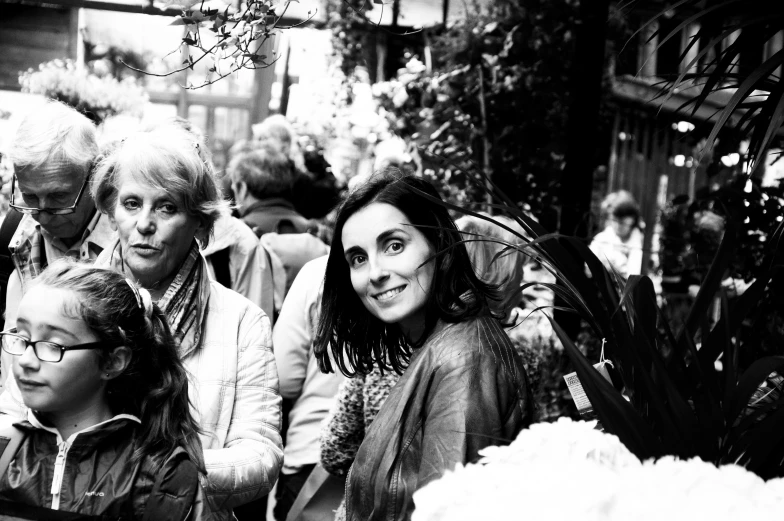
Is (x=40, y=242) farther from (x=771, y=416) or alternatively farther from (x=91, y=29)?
Result: (x=91, y=29)

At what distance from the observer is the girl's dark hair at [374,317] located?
6.41ft

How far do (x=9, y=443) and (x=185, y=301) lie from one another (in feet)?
1.96

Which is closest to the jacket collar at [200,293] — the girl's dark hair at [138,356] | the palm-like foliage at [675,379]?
the girl's dark hair at [138,356]

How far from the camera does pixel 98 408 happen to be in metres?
2.04

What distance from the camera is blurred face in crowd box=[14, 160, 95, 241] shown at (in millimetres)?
2809

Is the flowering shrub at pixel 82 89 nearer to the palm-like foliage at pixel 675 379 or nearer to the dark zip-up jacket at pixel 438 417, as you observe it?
the dark zip-up jacket at pixel 438 417

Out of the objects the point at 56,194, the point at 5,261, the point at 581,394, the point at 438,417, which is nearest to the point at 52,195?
the point at 56,194

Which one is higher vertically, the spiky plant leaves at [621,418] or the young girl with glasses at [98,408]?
the spiky plant leaves at [621,418]

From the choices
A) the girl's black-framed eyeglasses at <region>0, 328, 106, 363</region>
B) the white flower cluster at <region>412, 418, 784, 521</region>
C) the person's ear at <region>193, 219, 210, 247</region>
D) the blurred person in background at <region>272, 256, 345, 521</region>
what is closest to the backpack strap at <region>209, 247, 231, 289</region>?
the blurred person in background at <region>272, 256, 345, 521</region>

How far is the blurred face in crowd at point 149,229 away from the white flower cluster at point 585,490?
4.68ft

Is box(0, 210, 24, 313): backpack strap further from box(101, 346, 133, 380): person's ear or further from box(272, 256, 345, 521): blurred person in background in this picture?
box(101, 346, 133, 380): person's ear

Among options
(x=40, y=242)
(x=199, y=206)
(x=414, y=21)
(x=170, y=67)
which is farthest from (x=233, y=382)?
(x=170, y=67)

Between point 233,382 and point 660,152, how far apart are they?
28.3 ft

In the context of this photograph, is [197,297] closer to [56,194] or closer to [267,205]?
[56,194]
